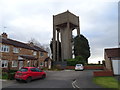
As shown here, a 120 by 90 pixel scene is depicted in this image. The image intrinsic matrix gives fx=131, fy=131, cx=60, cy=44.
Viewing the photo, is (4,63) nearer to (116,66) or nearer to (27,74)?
(27,74)

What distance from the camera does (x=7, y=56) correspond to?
25.6 metres

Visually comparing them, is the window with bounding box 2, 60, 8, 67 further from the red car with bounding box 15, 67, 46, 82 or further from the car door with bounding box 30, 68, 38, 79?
the car door with bounding box 30, 68, 38, 79

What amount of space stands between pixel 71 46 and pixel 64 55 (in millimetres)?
3996

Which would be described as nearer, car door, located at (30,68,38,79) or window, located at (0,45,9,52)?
car door, located at (30,68,38,79)

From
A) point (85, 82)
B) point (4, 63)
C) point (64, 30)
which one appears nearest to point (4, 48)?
point (4, 63)

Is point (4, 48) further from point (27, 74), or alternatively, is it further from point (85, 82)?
point (85, 82)

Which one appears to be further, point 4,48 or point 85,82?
point 4,48

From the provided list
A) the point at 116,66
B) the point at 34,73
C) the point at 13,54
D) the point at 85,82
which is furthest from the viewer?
the point at 13,54

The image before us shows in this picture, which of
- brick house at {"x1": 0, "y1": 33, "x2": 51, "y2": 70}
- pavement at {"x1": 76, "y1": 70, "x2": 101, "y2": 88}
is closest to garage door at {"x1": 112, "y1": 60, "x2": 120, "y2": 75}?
pavement at {"x1": 76, "y1": 70, "x2": 101, "y2": 88}

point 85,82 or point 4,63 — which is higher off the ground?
point 4,63

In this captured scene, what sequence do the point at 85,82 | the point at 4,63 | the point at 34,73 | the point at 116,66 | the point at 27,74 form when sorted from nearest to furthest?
the point at 85,82 → the point at 27,74 → the point at 34,73 → the point at 116,66 → the point at 4,63

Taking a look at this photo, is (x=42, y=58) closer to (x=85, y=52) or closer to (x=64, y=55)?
(x=64, y=55)

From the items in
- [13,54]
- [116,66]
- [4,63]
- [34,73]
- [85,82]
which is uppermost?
[13,54]

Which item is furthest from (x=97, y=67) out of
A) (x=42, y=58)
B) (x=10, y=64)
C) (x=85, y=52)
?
(x=10, y=64)
